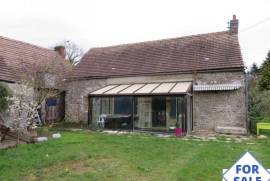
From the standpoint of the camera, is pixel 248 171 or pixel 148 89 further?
pixel 148 89

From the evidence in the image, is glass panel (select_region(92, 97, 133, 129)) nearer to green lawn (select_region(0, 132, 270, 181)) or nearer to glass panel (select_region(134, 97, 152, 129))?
glass panel (select_region(134, 97, 152, 129))

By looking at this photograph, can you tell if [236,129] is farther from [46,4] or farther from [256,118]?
[46,4]

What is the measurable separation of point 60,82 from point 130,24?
279 inches

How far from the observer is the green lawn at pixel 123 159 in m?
7.29

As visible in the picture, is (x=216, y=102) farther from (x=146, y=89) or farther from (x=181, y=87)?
(x=146, y=89)

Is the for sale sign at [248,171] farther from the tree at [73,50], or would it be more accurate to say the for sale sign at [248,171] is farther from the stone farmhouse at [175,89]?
the tree at [73,50]

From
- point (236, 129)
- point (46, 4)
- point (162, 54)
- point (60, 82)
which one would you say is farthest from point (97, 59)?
point (236, 129)

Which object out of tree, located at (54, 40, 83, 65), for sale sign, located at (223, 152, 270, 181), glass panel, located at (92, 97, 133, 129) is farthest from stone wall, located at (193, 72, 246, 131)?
tree, located at (54, 40, 83, 65)

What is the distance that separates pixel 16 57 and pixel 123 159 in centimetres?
1467

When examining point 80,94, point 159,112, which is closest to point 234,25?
point 159,112

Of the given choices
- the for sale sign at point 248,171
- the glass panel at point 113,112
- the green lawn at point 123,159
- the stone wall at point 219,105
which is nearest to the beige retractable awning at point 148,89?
the glass panel at point 113,112

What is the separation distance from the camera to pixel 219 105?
1639 centimetres

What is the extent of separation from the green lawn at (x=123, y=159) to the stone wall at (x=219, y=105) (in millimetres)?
4162

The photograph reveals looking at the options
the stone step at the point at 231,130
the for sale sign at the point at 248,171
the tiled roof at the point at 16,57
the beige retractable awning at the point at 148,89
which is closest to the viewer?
the for sale sign at the point at 248,171
